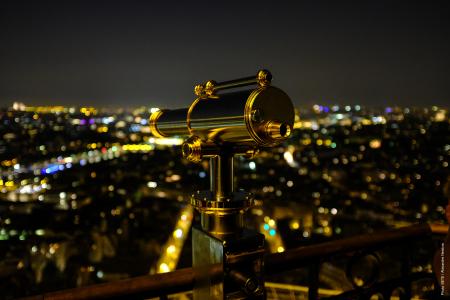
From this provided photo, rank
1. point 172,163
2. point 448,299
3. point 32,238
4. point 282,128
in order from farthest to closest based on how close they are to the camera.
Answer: point 172,163
point 32,238
point 448,299
point 282,128

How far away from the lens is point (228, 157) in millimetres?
846

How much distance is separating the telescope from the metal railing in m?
0.07

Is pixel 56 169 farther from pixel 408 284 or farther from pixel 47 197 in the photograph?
pixel 408 284

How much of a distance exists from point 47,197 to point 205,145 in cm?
1331

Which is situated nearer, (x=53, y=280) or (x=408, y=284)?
(x=408, y=284)

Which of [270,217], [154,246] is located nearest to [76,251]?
[154,246]

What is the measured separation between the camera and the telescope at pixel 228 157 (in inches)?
28.9

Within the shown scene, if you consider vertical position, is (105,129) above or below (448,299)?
above

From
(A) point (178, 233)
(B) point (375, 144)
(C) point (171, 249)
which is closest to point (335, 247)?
(B) point (375, 144)

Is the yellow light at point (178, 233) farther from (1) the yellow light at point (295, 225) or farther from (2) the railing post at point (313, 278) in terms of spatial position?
(2) the railing post at point (313, 278)

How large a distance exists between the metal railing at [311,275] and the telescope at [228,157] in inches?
2.7

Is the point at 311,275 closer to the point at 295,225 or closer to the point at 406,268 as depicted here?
the point at 406,268

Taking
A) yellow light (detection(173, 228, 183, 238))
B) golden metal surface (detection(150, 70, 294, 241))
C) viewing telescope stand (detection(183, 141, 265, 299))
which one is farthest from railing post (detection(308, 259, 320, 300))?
yellow light (detection(173, 228, 183, 238))

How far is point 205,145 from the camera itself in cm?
83
